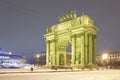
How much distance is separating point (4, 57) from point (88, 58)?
9590 cm

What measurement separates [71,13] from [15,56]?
10072 centimetres

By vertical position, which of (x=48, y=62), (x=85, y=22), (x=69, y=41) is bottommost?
(x=48, y=62)

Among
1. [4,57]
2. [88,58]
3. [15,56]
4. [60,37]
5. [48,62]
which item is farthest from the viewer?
[15,56]

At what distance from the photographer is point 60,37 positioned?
237 ft

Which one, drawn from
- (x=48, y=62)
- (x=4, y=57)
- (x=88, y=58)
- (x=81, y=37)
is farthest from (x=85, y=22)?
(x=4, y=57)

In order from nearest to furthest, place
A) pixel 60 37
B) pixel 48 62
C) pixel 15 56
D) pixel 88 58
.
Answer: pixel 88 58 → pixel 60 37 → pixel 48 62 → pixel 15 56

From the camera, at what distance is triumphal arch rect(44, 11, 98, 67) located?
62719 millimetres

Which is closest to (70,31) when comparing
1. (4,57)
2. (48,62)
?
(48,62)

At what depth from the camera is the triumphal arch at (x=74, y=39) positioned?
62719mm

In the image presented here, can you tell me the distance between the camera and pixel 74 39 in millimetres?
65438

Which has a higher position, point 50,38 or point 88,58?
point 50,38

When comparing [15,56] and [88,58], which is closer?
[88,58]

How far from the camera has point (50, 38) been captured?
252 feet

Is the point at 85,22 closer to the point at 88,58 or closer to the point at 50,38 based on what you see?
the point at 88,58
